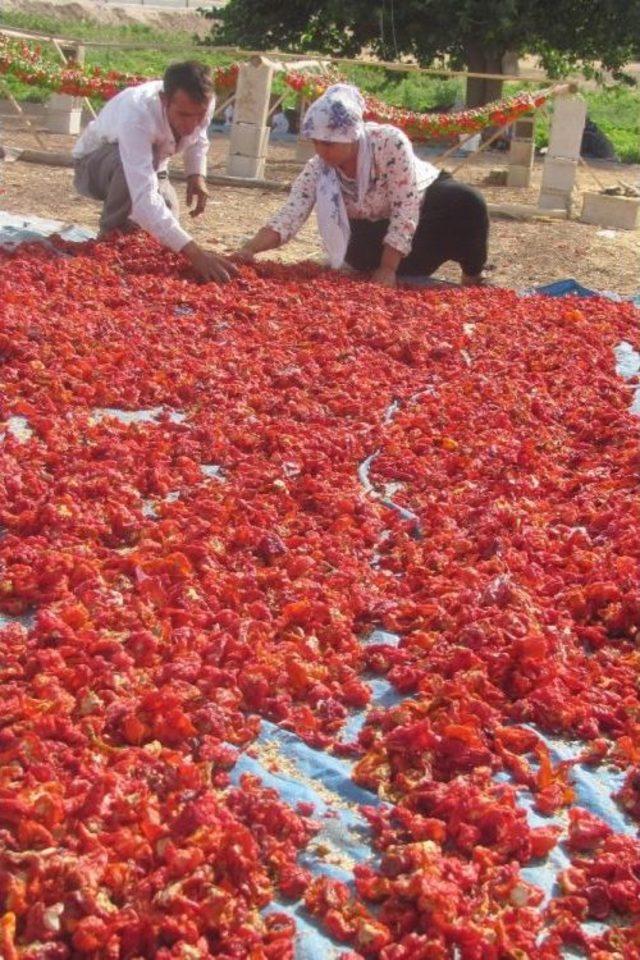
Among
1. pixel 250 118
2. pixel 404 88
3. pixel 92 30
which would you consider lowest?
pixel 250 118

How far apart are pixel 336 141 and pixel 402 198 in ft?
2.17

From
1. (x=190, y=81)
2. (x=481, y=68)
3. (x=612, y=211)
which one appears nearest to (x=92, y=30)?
(x=481, y=68)

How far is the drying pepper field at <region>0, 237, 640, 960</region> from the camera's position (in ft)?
7.18

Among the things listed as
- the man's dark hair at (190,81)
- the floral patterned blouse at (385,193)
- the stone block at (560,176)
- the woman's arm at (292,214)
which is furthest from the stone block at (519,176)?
the man's dark hair at (190,81)

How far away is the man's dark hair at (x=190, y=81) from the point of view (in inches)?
270

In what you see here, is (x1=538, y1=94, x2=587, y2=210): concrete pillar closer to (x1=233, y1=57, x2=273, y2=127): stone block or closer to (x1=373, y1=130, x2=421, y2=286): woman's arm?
(x1=233, y1=57, x2=273, y2=127): stone block

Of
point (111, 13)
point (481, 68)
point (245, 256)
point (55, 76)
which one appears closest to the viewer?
point (245, 256)

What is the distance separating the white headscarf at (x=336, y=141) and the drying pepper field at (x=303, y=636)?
5.05ft

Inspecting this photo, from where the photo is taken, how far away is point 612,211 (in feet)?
38.0

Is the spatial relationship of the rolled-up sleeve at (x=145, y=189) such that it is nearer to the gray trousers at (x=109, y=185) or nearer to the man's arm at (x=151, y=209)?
the man's arm at (x=151, y=209)

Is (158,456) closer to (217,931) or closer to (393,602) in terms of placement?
(393,602)

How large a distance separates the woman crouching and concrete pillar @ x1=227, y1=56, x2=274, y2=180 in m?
5.17

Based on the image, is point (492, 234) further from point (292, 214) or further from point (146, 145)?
point (146, 145)

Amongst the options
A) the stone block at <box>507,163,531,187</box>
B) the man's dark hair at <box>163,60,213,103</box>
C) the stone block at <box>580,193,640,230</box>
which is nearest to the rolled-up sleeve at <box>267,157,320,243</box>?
the man's dark hair at <box>163,60,213,103</box>
